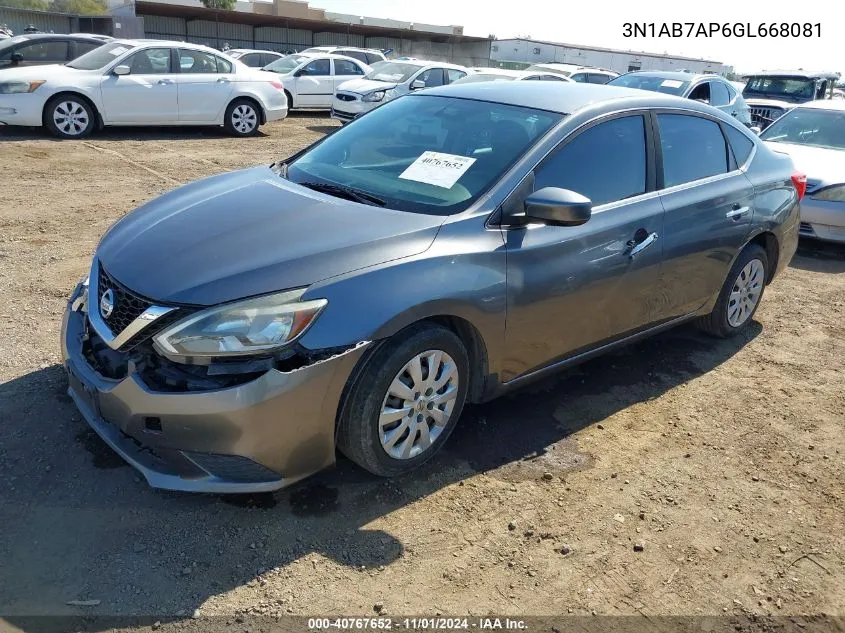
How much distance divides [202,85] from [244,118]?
3.16 feet

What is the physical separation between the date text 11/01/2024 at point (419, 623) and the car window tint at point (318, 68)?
51.4 feet

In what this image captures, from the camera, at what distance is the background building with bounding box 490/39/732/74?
6144 cm

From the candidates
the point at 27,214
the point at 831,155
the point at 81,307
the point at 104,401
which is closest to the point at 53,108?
the point at 27,214

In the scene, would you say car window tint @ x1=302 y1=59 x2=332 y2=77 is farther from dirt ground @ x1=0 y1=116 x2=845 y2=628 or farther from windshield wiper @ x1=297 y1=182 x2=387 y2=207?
windshield wiper @ x1=297 y1=182 x2=387 y2=207

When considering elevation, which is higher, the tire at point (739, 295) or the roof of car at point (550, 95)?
the roof of car at point (550, 95)

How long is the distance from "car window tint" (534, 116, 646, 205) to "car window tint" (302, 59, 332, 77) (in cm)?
1379

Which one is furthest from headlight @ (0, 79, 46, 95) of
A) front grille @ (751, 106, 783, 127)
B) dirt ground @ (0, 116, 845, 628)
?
front grille @ (751, 106, 783, 127)

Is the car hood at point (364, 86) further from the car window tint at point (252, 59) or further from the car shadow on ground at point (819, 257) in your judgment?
the car shadow on ground at point (819, 257)

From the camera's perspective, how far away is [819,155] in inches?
331

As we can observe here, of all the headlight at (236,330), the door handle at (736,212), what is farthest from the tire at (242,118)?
the headlight at (236,330)

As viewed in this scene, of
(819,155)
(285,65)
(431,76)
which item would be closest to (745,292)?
(819,155)

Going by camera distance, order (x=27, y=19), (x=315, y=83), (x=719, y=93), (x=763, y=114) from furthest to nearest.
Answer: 1. (x=27, y=19)
2. (x=315, y=83)
3. (x=763, y=114)
4. (x=719, y=93)

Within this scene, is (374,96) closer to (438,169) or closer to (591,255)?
(438,169)

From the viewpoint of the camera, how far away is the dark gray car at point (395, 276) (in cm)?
271
